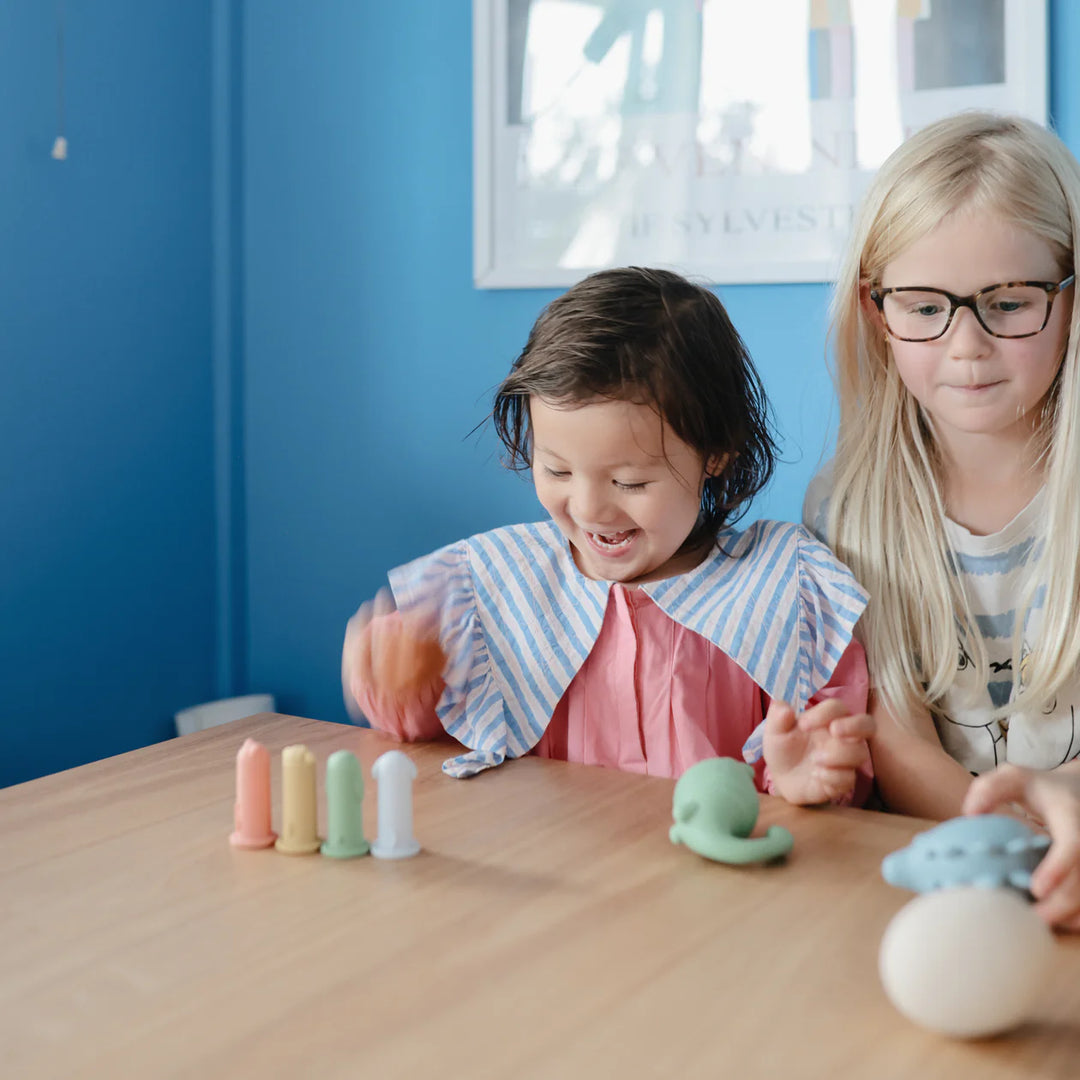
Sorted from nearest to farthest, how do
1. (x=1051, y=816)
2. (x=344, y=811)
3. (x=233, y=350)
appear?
1. (x=1051, y=816)
2. (x=344, y=811)
3. (x=233, y=350)

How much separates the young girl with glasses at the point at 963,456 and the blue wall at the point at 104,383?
127 cm

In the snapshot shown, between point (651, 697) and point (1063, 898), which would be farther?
point (651, 697)

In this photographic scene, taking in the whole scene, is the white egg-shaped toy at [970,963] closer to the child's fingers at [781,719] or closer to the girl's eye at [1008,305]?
the child's fingers at [781,719]

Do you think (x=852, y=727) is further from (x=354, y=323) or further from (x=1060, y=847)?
(x=354, y=323)

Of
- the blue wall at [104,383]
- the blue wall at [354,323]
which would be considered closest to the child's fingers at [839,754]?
the blue wall at [354,323]

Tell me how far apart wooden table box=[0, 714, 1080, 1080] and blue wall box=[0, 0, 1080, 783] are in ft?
3.62

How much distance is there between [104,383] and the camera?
6.38 ft

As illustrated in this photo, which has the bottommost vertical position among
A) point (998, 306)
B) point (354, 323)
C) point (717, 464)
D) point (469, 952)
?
point (469, 952)

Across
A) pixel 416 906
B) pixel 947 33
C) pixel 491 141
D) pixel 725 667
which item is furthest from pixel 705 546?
pixel 491 141

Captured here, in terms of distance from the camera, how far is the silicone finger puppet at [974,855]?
55cm

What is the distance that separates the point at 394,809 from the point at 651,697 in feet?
1.24

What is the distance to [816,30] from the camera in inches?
64.0

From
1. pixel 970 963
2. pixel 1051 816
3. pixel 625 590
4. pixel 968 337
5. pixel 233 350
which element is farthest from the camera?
pixel 233 350

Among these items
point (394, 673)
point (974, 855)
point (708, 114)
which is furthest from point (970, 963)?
point (708, 114)
